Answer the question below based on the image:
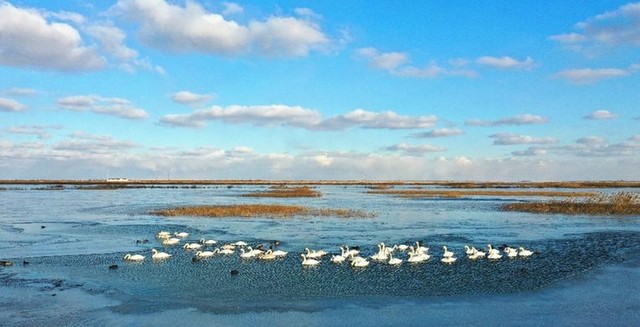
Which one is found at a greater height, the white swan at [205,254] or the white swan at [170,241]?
the white swan at [170,241]

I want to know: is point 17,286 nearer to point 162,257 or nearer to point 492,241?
point 162,257

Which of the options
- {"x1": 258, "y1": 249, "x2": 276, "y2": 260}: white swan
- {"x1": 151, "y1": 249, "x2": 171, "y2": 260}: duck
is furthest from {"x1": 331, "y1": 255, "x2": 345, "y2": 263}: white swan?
{"x1": 151, "y1": 249, "x2": 171, "y2": 260}: duck

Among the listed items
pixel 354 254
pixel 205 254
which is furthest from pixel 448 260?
pixel 205 254

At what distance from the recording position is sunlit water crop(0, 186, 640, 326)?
1598 cm

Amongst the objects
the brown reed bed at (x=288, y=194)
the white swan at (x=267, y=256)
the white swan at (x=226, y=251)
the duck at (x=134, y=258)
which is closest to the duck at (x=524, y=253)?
the white swan at (x=267, y=256)

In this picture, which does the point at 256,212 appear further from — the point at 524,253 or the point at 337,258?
the point at 524,253

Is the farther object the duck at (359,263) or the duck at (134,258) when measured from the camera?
the duck at (134,258)

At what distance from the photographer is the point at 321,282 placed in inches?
803

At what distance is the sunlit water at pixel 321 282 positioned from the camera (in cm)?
1598

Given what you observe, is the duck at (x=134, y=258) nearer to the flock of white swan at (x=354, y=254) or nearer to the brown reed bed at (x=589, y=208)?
the flock of white swan at (x=354, y=254)

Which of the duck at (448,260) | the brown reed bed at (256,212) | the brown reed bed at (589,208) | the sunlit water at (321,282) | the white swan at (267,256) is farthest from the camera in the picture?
the brown reed bed at (589,208)

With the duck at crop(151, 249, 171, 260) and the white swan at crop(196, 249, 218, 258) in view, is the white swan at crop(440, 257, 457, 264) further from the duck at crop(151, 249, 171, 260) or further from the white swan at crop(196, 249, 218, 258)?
the duck at crop(151, 249, 171, 260)

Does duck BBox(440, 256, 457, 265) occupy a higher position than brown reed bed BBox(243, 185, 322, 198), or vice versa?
brown reed bed BBox(243, 185, 322, 198)

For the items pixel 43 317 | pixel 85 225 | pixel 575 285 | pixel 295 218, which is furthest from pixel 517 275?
pixel 85 225
